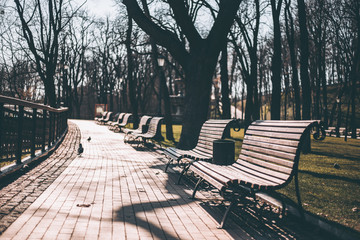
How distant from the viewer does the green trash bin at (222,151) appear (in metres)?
5.91

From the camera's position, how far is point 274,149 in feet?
13.4

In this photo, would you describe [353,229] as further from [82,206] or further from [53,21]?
[53,21]

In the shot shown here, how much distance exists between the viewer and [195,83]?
9258 mm

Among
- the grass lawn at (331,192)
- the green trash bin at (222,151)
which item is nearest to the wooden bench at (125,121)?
the grass lawn at (331,192)

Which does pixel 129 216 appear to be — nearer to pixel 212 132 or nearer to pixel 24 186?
pixel 24 186

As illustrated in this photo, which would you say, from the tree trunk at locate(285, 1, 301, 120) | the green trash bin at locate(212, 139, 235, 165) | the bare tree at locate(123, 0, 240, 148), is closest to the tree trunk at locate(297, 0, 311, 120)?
the tree trunk at locate(285, 1, 301, 120)

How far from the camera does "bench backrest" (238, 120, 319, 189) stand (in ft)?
11.9

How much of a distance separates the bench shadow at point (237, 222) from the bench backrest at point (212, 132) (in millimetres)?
1490

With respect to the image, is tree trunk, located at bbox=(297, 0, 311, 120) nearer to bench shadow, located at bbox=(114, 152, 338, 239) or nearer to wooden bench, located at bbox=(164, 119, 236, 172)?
wooden bench, located at bbox=(164, 119, 236, 172)

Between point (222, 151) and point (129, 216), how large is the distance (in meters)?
2.43

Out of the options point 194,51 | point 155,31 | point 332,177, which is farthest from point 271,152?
point 155,31

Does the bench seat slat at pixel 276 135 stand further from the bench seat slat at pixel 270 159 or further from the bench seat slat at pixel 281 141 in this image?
the bench seat slat at pixel 270 159

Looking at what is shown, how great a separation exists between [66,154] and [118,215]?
6304mm

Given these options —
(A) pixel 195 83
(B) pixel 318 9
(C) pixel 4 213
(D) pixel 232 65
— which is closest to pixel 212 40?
(A) pixel 195 83
